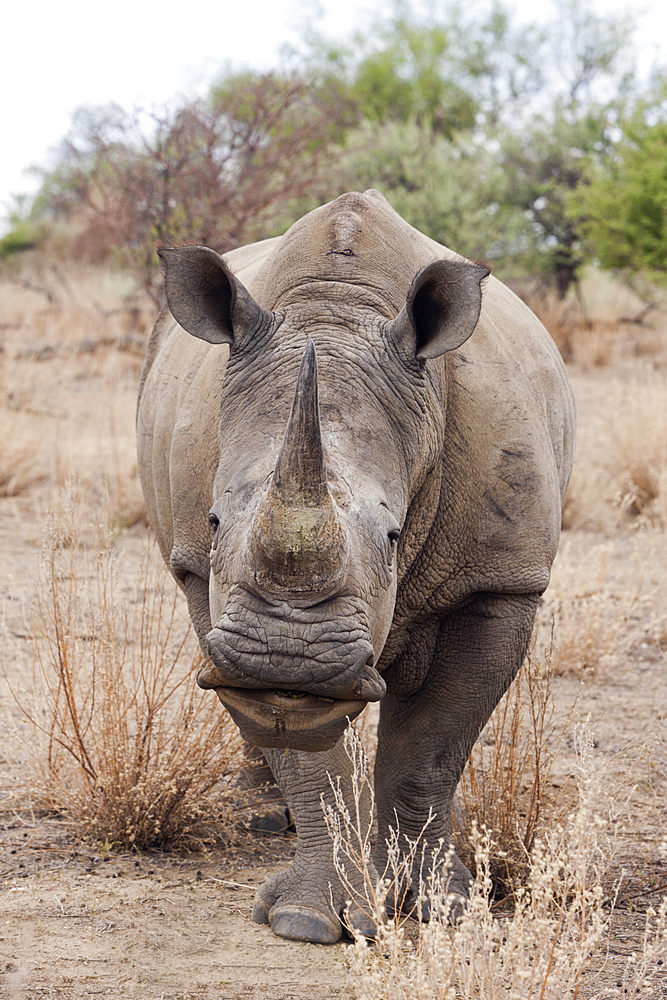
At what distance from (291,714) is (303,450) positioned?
0.57 m

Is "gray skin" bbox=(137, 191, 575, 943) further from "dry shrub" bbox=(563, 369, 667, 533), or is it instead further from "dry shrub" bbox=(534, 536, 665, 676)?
"dry shrub" bbox=(563, 369, 667, 533)

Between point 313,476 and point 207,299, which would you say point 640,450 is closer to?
point 207,299

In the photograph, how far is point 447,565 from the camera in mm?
3113

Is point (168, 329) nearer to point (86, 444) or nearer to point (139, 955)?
point (139, 955)

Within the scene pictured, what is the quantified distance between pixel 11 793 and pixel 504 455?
225cm

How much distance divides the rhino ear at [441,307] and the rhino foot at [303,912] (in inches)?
61.3

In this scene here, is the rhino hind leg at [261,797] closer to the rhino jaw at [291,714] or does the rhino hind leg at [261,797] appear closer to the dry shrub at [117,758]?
the dry shrub at [117,758]

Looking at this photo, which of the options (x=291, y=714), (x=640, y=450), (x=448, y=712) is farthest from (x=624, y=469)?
(x=291, y=714)

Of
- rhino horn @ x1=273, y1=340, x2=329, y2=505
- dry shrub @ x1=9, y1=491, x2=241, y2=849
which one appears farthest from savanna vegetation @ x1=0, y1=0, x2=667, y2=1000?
rhino horn @ x1=273, y1=340, x2=329, y2=505

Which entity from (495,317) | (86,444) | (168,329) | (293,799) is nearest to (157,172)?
(86,444)

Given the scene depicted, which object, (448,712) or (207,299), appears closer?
(207,299)

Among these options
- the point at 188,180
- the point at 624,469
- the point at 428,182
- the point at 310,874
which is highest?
the point at 428,182

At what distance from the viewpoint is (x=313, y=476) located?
2.10 m

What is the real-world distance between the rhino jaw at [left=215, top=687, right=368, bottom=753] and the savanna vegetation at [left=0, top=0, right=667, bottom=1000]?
124 mm
